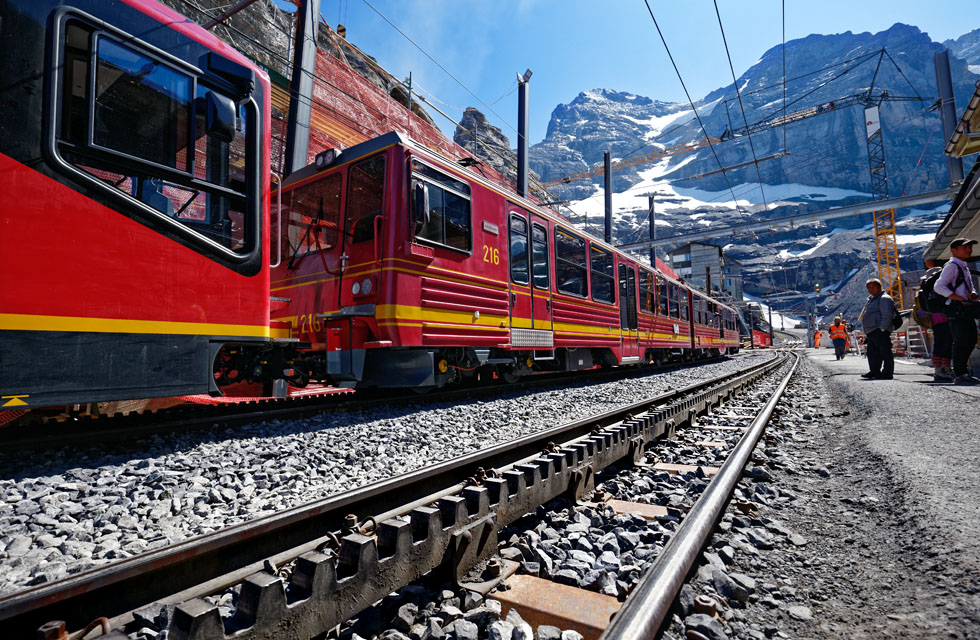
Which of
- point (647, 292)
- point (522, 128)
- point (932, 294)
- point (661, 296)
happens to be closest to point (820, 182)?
point (522, 128)

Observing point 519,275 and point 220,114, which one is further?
point 519,275

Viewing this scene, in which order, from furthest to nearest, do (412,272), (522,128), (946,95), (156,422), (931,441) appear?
(946,95)
(522,128)
(412,272)
(156,422)
(931,441)

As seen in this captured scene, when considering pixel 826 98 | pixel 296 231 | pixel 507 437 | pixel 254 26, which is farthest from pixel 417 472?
pixel 826 98

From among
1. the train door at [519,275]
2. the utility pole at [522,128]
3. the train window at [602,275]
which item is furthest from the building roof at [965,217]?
the utility pole at [522,128]

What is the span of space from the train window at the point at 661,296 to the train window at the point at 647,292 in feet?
1.42

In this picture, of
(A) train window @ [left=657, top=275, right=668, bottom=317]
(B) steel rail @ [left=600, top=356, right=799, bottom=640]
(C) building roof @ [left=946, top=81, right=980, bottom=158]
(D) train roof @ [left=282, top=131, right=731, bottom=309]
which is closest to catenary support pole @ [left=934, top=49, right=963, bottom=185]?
(C) building roof @ [left=946, top=81, right=980, bottom=158]

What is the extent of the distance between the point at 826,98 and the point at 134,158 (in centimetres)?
22261

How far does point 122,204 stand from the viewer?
3.09 meters

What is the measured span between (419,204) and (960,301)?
24.7 ft

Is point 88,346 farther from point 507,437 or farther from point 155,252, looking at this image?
point 507,437

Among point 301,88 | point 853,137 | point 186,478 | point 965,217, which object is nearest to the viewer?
point 186,478

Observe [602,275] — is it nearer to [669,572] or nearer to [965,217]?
[965,217]

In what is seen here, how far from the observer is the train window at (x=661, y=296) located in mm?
14141

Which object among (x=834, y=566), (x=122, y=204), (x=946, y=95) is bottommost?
(x=834, y=566)
